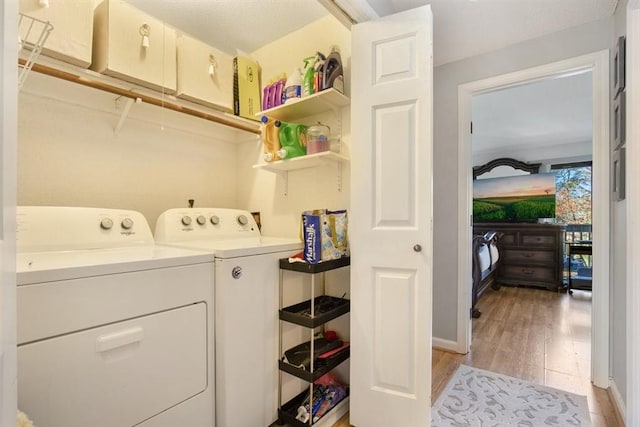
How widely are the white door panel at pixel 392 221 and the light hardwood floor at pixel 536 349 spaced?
0.36 metres

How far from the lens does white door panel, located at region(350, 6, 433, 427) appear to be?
1438mm

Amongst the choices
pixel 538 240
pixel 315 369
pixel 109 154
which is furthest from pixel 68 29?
pixel 538 240

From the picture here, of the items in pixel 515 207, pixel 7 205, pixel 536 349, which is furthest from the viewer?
pixel 515 207

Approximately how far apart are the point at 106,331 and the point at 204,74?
1617mm

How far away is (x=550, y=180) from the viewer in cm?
524

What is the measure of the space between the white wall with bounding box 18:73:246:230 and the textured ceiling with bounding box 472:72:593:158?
2.56 m

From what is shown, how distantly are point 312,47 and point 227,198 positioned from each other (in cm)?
127

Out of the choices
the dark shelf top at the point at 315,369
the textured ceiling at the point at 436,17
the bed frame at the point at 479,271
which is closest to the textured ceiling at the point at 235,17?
the textured ceiling at the point at 436,17

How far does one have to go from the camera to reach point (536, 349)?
2471mm

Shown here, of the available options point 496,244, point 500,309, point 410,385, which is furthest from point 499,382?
point 496,244

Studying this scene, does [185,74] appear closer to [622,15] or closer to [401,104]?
[401,104]

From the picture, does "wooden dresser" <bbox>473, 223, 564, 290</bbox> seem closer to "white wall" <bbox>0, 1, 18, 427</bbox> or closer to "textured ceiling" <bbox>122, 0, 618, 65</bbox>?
"textured ceiling" <bbox>122, 0, 618, 65</bbox>

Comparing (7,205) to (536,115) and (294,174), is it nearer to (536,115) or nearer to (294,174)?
(294,174)
